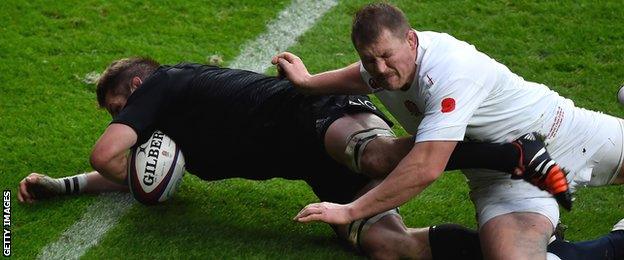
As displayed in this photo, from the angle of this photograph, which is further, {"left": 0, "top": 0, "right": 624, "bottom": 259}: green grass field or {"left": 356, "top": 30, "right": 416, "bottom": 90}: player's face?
{"left": 0, "top": 0, "right": 624, "bottom": 259}: green grass field

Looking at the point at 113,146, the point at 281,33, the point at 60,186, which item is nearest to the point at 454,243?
the point at 113,146

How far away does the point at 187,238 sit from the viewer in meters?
6.13

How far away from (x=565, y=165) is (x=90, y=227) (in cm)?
247

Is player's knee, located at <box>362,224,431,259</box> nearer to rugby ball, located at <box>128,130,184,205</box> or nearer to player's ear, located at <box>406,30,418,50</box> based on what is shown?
player's ear, located at <box>406,30,418,50</box>

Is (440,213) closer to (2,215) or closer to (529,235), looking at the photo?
(529,235)

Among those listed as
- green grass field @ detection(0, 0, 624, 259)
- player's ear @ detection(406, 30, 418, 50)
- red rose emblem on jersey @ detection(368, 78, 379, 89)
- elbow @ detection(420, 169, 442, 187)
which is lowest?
green grass field @ detection(0, 0, 624, 259)

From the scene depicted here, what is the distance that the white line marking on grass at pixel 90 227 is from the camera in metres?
6.02

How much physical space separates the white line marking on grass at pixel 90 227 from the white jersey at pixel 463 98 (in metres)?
1.61

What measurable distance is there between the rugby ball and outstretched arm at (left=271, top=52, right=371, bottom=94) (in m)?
0.71

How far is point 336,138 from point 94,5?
335 centimetres

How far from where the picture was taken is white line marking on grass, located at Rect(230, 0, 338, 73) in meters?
8.02

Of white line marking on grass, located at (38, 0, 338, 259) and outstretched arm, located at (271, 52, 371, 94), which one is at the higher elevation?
outstretched arm, located at (271, 52, 371, 94)

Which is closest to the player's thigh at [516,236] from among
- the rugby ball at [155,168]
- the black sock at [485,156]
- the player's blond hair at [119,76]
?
the black sock at [485,156]

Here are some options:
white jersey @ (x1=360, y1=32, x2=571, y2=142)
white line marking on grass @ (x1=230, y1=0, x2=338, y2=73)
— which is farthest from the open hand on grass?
white line marking on grass @ (x1=230, y1=0, x2=338, y2=73)
